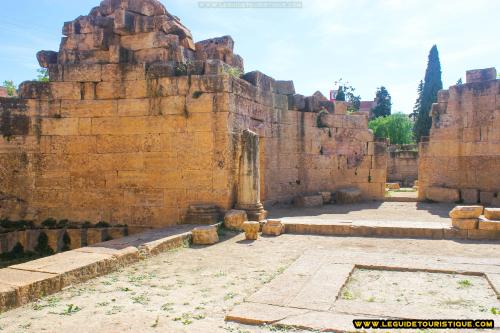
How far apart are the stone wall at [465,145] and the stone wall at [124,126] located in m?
6.80

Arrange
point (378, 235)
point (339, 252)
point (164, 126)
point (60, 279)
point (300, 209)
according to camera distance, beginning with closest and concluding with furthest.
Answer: point (60, 279) → point (339, 252) → point (378, 235) → point (164, 126) → point (300, 209)

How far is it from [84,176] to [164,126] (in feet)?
7.17

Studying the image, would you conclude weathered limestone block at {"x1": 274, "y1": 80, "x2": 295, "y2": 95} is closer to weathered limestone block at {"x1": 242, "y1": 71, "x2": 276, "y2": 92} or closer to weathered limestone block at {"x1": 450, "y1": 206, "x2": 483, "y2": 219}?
weathered limestone block at {"x1": 242, "y1": 71, "x2": 276, "y2": 92}

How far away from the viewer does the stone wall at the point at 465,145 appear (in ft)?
43.6

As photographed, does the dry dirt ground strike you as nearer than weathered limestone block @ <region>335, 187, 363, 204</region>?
Yes

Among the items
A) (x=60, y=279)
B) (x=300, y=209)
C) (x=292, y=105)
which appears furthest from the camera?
(x=292, y=105)

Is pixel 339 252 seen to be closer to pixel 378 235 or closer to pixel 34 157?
pixel 378 235

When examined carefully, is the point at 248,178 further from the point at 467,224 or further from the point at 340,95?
the point at 340,95

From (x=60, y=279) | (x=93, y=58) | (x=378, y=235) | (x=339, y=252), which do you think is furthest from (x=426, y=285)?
(x=93, y=58)

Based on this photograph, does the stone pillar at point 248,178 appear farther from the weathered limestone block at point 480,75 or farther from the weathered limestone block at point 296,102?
the weathered limestone block at point 480,75

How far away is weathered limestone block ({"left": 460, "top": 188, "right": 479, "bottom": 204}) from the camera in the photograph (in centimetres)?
1332

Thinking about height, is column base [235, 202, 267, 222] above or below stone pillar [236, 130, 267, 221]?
below

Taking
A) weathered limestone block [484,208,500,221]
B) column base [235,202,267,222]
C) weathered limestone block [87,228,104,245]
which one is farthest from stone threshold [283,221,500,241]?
weathered limestone block [87,228,104,245]

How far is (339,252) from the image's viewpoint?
22.5 ft
